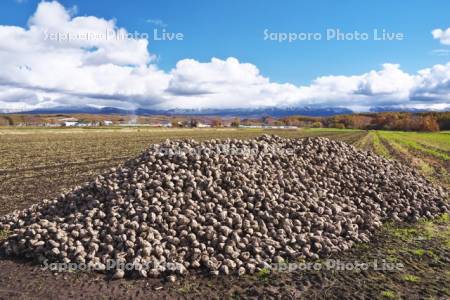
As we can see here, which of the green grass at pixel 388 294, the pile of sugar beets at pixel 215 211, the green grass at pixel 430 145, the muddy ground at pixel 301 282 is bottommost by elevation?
the green grass at pixel 430 145

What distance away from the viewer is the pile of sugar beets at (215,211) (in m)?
7.83

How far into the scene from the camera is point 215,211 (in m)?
8.98

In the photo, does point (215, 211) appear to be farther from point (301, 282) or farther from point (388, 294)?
point (388, 294)

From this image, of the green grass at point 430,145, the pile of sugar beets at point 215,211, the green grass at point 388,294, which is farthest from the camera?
the green grass at point 430,145

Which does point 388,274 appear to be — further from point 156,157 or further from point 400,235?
point 156,157

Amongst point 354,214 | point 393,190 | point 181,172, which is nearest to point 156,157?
point 181,172

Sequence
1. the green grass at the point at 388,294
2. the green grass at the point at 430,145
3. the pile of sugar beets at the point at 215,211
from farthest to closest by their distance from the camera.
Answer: the green grass at the point at 430,145
the pile of sugar beets at the point at 215,211
the green grass at the point at 388,294

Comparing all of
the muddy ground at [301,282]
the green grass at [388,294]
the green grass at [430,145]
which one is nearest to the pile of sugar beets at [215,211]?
the muddy ground at [301,282]

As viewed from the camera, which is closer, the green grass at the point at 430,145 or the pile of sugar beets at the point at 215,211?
the pile of sugar beets at the point at 215,211

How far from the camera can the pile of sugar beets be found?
7.83 m

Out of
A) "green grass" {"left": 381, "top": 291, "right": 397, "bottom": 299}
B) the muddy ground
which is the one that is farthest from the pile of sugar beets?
"green grass" {"left": 381, "top": 291, "right": 397, "bottom": 299}

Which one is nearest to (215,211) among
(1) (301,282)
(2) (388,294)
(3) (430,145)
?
(1) (301,282)

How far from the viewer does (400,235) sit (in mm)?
9836

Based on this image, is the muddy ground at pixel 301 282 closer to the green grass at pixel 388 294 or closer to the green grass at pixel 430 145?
the green grass at pixel 388 294
